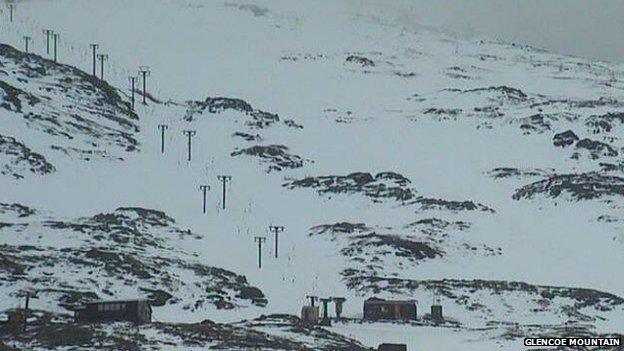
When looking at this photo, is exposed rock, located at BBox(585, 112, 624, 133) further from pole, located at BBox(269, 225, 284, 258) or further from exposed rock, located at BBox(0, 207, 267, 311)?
exposed rock, located at BBox(0, 207, 267, 311)

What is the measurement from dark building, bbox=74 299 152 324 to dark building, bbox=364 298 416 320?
43.1 feet

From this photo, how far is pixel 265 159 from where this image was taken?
3354 inches

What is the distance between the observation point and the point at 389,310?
145 feet

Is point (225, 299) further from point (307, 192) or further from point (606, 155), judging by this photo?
point (606, 155)

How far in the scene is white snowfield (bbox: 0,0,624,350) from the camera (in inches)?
1813

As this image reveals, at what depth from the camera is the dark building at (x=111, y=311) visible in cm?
3562

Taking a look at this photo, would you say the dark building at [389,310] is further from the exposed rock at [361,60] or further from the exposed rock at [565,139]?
the exposed rock at [361,60]

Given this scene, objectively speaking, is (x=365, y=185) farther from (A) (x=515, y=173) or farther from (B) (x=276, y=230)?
(B) (x=276, y=230)

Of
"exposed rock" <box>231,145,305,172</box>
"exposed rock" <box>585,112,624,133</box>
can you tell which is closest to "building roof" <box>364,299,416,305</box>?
"exposed rock" <box>231,145,305,172</box>

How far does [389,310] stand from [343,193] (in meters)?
32.0

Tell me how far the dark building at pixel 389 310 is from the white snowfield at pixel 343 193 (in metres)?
1.06

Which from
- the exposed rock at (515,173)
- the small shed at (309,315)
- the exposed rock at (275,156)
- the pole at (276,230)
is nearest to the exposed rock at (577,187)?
the exposed rock at (515,173)

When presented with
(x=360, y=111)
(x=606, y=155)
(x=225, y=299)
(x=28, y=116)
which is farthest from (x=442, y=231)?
(x=360, y=111)

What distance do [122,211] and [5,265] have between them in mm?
18958
